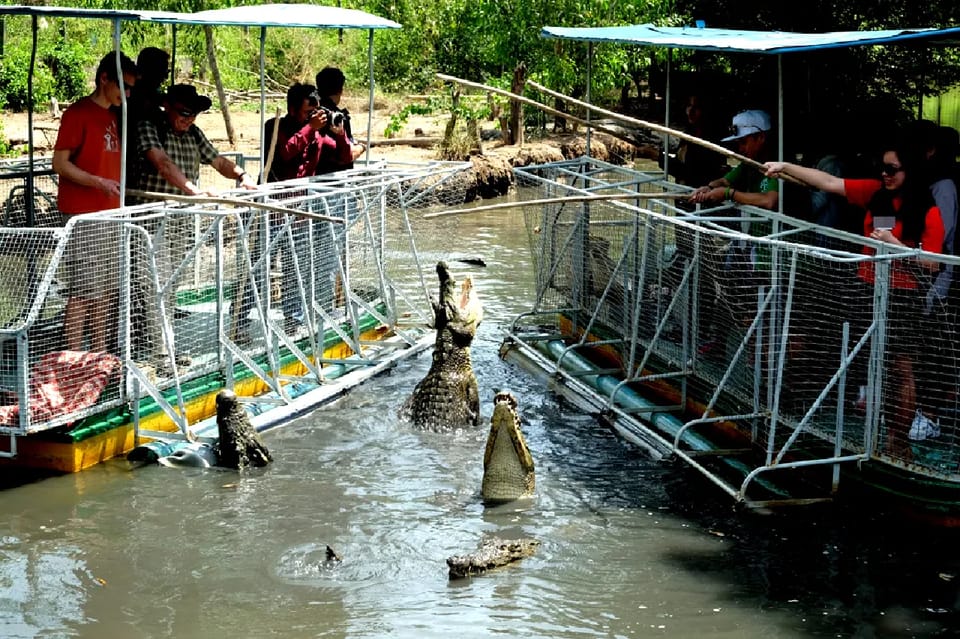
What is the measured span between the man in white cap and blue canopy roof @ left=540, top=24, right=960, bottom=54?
56 cm

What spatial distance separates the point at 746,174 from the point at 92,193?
186 inches

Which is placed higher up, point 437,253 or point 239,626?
point 437,253

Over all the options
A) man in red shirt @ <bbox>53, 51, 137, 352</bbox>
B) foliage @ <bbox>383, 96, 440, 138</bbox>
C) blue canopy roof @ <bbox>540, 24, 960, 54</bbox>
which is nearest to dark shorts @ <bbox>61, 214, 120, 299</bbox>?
man in red shirt @ <bbox>53, 51, 137, 352</bbox>

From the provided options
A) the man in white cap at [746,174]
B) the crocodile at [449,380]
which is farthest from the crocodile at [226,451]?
the man in white cap at [746,174]

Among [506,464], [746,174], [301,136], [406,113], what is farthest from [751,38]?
[406,113]

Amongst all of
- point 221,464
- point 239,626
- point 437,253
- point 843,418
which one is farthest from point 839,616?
point 437,253

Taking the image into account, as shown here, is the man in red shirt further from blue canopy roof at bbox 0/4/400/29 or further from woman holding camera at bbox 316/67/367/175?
woman holding camera at bbox 316/67/367/175

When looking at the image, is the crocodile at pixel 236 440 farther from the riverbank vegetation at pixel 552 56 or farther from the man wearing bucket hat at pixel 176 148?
the riverbank vegetation at pixel 552 56

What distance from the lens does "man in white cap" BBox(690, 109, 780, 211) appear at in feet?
28.1

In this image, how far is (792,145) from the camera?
9906 millimetres

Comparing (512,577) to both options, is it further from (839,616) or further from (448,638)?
(839,616)

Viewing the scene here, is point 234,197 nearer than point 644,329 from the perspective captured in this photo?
Yes

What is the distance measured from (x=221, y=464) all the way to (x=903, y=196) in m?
4.81

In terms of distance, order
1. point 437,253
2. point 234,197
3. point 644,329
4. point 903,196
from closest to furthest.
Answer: point 903,196 < point 234,197 < point 644,329 < point 437,253
